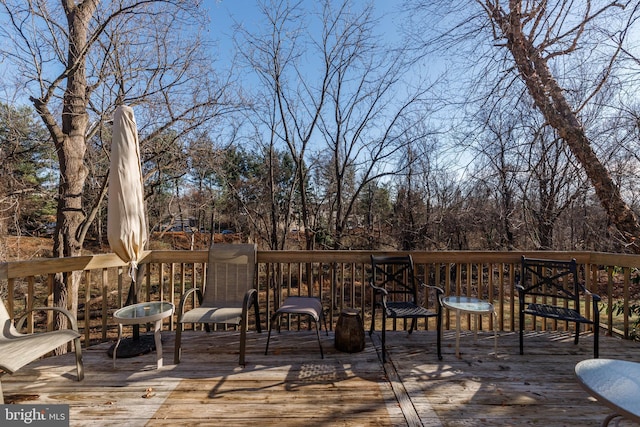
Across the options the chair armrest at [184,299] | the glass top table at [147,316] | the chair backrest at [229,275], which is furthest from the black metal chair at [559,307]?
the glass top table at [147,316]

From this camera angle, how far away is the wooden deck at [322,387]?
1925 mm

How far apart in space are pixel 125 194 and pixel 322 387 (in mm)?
2296

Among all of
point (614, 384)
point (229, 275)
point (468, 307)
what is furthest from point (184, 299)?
point (614, 384)

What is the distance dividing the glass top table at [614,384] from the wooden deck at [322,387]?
1.52 feet

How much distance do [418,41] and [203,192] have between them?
774 centimetres

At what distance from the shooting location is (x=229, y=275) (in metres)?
3.24

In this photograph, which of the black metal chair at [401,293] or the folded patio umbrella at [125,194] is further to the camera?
the black metal chair at [401,293]

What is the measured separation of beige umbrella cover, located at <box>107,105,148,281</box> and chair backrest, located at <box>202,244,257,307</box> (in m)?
0.80

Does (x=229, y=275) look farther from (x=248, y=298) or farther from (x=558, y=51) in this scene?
(x=558, y=51)

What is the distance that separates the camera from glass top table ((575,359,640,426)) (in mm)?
1343

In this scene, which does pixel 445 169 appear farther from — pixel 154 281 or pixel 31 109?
pixel 154 281

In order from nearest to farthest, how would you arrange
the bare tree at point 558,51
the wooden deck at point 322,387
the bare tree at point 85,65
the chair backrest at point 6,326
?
the wooden deck at point 322,387
the chair backrest at point 6,326
the bare tree at point 558,51
the bare tree at point 85,65

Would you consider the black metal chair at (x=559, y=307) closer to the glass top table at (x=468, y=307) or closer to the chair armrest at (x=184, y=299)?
the glass top table at (x=468, y=307)

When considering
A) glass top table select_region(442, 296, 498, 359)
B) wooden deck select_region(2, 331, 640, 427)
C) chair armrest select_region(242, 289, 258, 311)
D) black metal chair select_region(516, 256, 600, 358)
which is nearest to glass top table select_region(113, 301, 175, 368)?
wooden deck select_region(2, 331, 640, 427)
